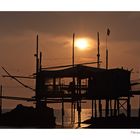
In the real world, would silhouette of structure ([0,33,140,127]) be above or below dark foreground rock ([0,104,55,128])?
above

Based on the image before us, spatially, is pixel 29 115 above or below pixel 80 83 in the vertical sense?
below

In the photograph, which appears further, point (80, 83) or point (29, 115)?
point (80, 83)

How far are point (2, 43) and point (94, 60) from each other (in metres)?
1.95

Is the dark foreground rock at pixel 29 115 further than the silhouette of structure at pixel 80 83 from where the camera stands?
Yes

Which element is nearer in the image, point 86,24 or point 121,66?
point 86,24

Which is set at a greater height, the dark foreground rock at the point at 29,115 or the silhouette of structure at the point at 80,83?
the silhouette of structure at the point at 80,83

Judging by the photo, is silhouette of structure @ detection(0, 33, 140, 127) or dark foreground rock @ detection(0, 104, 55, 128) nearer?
silhouette of structure @ detection(0, 33, 140, 127)

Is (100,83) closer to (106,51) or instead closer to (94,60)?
(94,60)

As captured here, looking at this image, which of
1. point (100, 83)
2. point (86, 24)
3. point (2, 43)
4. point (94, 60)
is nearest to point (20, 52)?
point (2, 43)

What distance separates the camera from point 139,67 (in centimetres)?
736

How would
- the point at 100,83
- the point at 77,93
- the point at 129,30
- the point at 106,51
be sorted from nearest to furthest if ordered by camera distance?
the point at 129,30 < the point at 106,51 < the point at 100,83 < the point at 77,93
